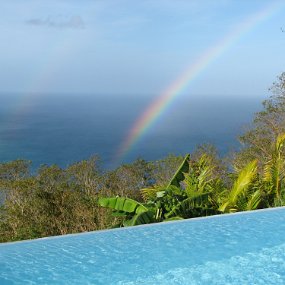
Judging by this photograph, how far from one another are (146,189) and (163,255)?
258cm

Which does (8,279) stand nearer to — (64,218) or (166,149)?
(64,218)

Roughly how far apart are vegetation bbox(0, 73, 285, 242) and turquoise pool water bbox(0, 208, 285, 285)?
1.91 feet

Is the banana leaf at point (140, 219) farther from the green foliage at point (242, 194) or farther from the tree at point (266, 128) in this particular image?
the tree at point (266, 128)

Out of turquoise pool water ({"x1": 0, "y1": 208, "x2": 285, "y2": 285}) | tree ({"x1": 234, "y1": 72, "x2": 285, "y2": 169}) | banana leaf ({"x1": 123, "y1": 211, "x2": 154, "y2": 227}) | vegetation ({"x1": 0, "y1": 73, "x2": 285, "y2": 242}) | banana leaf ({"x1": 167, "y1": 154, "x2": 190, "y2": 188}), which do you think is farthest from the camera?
tree ({"x1": 234, "y1": 72, "x2": 285, "y2": 169})

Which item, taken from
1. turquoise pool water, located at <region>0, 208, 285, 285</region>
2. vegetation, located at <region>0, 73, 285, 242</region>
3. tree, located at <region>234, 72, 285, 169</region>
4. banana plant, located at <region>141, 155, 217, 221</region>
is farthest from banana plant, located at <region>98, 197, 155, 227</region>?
tree, located at <region>234, 72, 285, 169</region>

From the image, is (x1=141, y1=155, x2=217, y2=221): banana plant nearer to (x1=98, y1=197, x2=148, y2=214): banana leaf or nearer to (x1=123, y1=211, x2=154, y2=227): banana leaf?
(x1=123, y1=211, x2=154, y2=227): banana leaf

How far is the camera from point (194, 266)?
6.64 m

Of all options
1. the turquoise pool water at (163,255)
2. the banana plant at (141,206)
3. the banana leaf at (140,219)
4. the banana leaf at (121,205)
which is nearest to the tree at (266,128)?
the banana plant at (141,206)

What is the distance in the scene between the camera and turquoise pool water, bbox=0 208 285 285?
6289 millimetres

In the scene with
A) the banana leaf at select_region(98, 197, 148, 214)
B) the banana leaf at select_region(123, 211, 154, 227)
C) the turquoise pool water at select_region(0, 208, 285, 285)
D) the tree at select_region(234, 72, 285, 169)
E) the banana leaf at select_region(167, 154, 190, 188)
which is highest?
the tree at select_region(234, 72, 285, 169)

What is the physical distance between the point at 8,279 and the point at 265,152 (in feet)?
39.0

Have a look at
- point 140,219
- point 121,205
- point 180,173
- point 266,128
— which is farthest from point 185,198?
point 266,128

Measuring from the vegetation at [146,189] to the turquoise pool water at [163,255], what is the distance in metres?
0.58

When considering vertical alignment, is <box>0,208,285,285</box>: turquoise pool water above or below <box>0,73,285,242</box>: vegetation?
below
